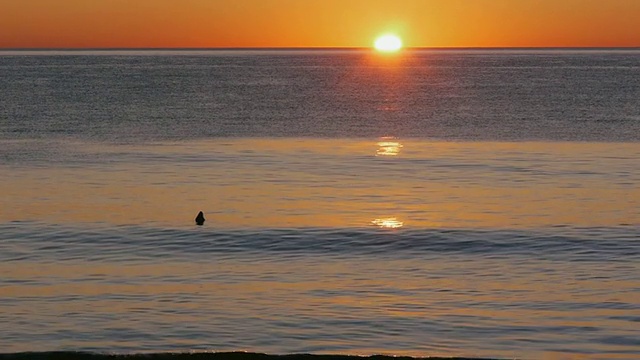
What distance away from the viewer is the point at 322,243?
112 feet

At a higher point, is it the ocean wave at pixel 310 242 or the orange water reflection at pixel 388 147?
the orange water reflection at pixel 388 147

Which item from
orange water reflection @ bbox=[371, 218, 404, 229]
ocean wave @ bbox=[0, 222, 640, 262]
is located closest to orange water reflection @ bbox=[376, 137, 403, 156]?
orange water reflection @ bbox=[371, 218, 404, 229]

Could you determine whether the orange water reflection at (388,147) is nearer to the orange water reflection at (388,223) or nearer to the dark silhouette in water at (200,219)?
the orange water reflection at (388,223)

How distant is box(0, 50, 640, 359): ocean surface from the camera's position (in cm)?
2241

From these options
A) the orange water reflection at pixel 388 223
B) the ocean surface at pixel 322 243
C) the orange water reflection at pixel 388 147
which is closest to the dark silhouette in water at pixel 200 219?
the ocean surface at pixel 322 243

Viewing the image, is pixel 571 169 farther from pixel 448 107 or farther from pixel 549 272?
pixel 448 107

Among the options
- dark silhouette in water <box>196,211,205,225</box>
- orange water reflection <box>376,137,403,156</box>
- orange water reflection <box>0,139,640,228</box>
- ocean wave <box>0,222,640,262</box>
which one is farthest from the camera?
orange water reflection <box>376,137,403,156</box>

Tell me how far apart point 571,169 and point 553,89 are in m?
108

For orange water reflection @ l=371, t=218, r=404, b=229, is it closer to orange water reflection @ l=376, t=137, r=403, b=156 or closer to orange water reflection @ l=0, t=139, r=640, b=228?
orange water reflection @ l=0, t=139, r=640, b=228

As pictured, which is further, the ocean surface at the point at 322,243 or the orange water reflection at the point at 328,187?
the orange water reflection at the point at 328,187

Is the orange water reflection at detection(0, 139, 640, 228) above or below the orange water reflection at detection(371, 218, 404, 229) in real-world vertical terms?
above

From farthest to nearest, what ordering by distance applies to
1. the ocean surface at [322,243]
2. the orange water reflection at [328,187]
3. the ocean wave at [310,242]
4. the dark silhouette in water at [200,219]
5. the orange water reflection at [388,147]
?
1. the orange water reflection at [388,147]
2. the orange water reflection at [328,187]
3. the dark silhouette in water at [200,219]
4. the ocean wave at [310,242]
5. the ocean surface at [322,243]

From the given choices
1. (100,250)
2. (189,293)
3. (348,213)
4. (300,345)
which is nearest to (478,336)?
(300,345)

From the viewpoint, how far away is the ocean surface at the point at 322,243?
22.4 m
